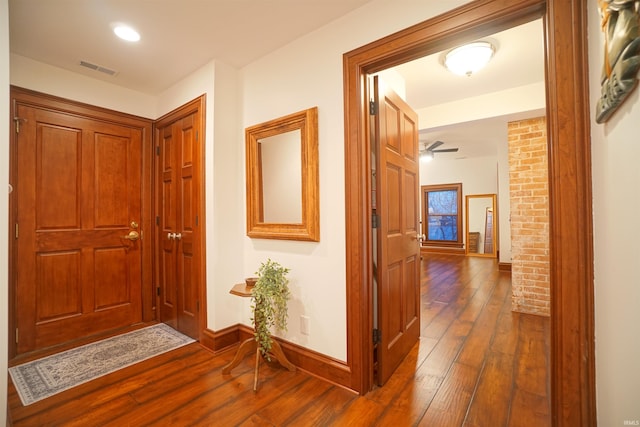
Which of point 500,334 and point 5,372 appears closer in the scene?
point 5,372

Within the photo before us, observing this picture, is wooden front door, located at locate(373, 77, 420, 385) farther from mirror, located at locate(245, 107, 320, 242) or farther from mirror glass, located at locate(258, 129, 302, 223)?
mirror glass, located at locate(258, 129, 302, 223)

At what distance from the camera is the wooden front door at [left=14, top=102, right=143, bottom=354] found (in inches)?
93.3

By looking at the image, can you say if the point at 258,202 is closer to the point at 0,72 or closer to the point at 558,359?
the point at 0,72

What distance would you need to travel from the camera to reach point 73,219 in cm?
262

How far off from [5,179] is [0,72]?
0.51 meters

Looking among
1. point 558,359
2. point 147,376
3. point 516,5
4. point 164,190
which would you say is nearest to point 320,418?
point 558,359

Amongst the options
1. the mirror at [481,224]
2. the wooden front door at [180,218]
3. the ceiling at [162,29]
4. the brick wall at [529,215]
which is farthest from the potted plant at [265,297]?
the mirror at [481,224]

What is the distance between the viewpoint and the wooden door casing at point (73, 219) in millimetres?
2359

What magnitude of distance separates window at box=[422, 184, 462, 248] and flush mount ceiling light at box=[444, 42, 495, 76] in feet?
20.4

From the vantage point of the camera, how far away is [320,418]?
5.06 ft


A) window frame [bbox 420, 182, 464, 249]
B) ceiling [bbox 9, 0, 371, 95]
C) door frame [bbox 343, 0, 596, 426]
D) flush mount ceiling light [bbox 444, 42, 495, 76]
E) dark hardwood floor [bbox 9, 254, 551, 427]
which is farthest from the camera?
window frame [bbox 420, 182, 464, 249]

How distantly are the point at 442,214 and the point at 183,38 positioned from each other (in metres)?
7.99

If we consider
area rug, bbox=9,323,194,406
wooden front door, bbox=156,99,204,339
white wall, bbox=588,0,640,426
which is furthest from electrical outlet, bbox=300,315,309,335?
white wall, bbox=588,0,640,426

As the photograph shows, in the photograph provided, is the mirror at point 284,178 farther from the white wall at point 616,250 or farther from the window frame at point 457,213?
the window frame at point 457,213
